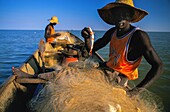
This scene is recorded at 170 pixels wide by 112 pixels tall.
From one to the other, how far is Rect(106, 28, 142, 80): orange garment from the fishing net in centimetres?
54

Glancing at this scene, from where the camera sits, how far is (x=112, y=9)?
11.0 feet

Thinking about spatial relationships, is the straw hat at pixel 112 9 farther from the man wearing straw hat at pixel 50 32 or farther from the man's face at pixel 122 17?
the man wearing straw hat at pixel 50 32

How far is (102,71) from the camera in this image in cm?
325

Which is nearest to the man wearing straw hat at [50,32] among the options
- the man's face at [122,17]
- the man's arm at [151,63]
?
the man's face at [122,17]

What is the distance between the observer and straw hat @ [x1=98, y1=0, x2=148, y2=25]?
3.06 metres

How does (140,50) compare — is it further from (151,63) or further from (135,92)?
(135,92)

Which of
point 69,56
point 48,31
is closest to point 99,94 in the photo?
point 69,56

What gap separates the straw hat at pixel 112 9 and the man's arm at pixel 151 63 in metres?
0.55

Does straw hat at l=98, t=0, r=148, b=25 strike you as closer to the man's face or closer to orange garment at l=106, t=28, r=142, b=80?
the man's face

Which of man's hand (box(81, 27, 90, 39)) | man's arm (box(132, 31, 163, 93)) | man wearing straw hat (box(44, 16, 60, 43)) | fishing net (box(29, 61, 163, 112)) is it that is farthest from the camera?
man wearing straw hat (box(44, 16, 60, 43))

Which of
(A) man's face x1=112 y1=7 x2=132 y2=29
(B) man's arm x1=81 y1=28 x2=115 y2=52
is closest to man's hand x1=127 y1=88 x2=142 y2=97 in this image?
(A) man's face x1=112 y1=7 x2=132 y2=29

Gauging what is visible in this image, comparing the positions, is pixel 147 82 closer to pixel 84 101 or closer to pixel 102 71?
pixel 102 71

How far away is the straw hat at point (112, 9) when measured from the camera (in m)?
3.06

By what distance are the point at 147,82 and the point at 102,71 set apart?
2.63 feet
